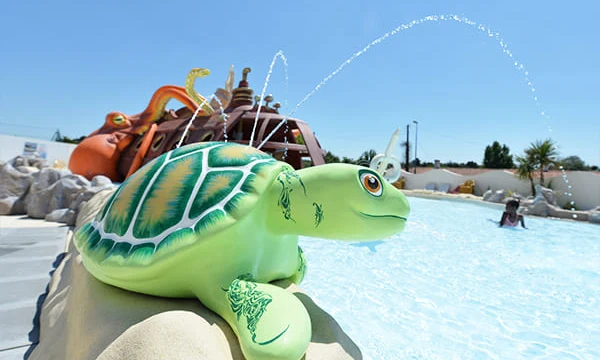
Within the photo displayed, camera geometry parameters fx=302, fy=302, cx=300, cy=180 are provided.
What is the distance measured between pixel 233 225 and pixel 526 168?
20.6m

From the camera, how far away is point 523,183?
1789cm

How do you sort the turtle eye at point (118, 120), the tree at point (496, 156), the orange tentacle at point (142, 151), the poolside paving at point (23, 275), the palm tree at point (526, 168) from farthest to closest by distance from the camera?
the tree at point (496, 156)
the palm tree at point (526, 168)
the turtle eye at point (118, 120)
the orange tentacle at point (142, 151)
the poolside paving at point (23, 275)

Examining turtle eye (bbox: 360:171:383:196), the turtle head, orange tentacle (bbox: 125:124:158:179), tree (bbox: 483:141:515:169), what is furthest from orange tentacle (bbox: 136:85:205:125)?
tree (bbox: 483:141:515:169)

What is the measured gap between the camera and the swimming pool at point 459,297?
2535mm

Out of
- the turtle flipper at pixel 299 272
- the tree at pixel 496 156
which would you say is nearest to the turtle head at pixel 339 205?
the turtle flipper at pixel 299 272

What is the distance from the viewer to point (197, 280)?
149 centimetres

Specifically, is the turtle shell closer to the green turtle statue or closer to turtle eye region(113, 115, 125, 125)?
the green turtle statue

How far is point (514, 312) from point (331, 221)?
2.98 metres

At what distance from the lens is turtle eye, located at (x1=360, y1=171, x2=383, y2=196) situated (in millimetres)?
1483

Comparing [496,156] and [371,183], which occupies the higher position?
[496,156]

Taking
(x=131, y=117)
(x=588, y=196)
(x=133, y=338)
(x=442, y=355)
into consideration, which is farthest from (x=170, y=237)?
(x=588, y=196)

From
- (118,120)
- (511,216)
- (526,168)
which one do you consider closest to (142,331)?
(511,216)

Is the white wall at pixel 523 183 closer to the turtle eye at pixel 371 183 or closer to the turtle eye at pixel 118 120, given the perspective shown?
the turtle eye at pixel 371 183

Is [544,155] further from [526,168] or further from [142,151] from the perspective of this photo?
[142,151]
